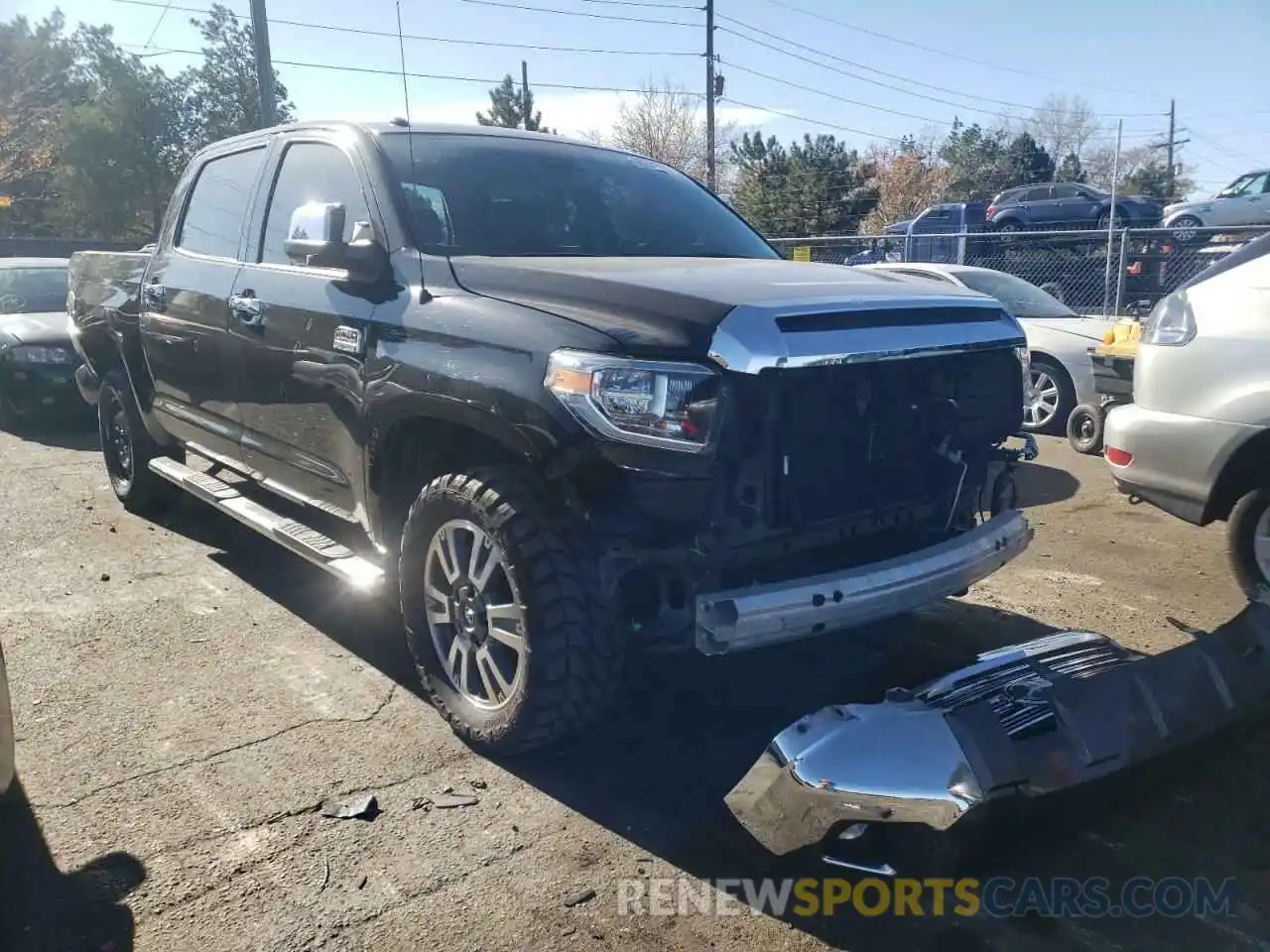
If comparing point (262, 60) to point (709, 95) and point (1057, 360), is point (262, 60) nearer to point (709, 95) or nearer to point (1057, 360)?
point (1057, 360)

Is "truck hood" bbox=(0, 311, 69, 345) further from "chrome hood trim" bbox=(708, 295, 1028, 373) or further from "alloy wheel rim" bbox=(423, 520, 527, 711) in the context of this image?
"chrome hood trim" bbox=(708, 295, 1028, 373)

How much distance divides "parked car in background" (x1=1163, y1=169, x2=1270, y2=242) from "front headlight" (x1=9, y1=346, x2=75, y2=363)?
749 inches

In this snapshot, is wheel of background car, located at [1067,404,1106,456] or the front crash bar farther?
wheel of background car, located at [1067,404,1106,456]

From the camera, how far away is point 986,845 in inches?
99.8

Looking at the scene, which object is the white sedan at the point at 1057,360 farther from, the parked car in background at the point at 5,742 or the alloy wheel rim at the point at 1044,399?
the parked car in background at the point at 5,742

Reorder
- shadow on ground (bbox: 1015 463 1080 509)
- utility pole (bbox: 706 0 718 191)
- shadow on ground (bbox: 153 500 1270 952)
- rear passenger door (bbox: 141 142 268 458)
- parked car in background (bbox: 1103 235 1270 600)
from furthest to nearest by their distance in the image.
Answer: utility pole (bbox: 706 0 718 191)
shadow on ground (bbox: 1015 463 1080 509)
rear passenger door (bbox: 141 142 268 458)
parked car in background (bbox: 1103 235 1270 600)
shadow on ground (bbox: 153 500 1270 952)

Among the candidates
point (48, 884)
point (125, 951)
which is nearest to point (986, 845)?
point (125, 951)

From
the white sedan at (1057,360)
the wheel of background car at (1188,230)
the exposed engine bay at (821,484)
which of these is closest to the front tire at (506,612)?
the exposed engine bay at (821,484)

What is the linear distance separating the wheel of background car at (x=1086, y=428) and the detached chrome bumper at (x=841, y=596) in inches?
207

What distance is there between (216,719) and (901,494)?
2.53 m

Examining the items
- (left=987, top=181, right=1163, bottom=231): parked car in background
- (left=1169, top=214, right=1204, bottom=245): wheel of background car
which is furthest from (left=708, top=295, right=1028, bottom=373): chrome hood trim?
(left=987, top=181, right=1163, bottom=231): parked car in background

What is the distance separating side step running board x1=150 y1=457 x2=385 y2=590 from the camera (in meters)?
3.68

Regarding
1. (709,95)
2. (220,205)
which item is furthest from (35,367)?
(709,95)

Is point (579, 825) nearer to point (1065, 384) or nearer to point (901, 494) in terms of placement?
point (901, 494)
